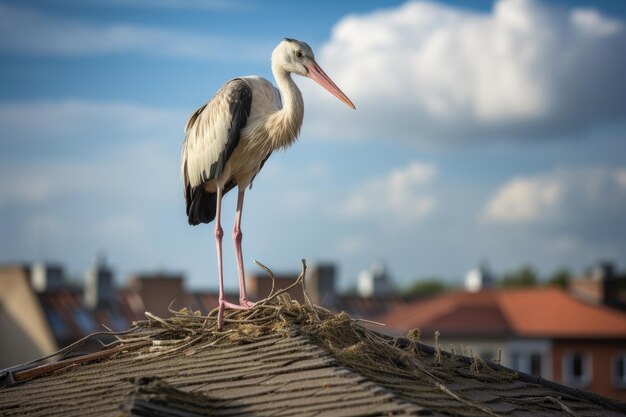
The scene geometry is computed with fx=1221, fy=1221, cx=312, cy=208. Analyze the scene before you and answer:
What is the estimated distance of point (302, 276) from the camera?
8.47 meters

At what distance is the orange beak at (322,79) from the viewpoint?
1052cm

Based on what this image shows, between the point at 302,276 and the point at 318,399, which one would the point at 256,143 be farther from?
the point at 318,399

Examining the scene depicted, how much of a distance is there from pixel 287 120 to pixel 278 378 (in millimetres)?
2945

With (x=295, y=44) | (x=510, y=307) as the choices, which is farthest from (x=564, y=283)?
(x=295, y=44)

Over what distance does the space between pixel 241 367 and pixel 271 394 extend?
61 cm

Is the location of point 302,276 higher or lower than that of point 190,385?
higher

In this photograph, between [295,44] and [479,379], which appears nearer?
[479,379]

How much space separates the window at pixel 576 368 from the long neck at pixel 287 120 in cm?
6049

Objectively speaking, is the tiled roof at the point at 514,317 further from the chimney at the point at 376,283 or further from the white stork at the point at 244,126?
the white stork at the point at 244,126

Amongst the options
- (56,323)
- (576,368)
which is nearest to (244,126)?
(56,323)

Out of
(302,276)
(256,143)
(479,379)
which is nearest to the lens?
(302,276)

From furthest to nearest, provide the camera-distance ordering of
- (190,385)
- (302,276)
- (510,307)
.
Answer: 1. (510,307)
2. (302,276)
3. (190,385)

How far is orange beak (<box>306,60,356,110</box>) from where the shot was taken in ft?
34.5

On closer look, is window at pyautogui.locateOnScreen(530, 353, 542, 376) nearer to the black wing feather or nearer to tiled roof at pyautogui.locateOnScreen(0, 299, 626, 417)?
the black wing feather
